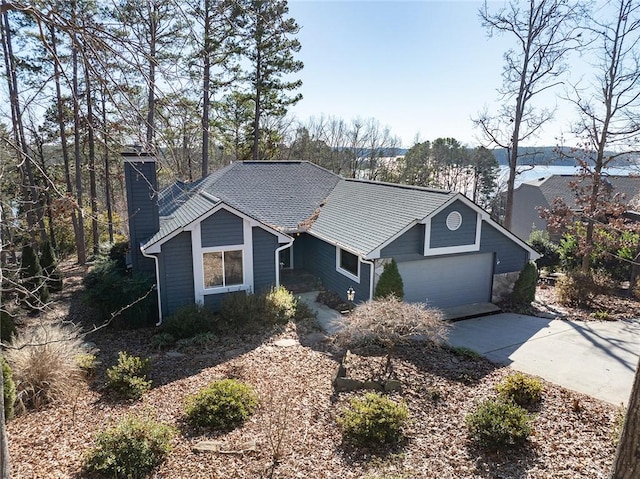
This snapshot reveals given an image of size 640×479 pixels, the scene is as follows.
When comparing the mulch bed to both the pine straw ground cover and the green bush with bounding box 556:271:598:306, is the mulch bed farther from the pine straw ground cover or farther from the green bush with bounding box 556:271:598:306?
the green bush with bounding box 556:271:598:306

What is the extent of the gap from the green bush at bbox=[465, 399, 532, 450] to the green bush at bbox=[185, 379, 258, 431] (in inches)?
137

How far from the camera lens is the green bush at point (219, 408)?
6.32 m

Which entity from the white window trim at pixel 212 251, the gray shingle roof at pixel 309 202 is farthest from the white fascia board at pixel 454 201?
the white window trim at pixel 212 251

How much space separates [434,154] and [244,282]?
36.3m

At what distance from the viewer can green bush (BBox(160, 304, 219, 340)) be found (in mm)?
11039

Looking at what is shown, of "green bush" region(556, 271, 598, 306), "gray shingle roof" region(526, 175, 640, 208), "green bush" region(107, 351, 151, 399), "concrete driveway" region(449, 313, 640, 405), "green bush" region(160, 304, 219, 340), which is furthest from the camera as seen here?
"gray shingle roof" region(526, 175, 640, 208)

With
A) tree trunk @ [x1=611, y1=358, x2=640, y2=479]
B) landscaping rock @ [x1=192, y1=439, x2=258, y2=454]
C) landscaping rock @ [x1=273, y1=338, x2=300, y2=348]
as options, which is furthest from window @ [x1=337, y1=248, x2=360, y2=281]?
tree trunk @ [x1=611, y1=358, x2=640, y2=479]

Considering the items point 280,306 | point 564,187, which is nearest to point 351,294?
point 280,306

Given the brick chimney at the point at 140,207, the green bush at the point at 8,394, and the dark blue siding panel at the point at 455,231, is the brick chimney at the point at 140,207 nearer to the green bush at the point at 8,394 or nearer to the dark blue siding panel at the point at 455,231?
the green bush at the point at 8,394

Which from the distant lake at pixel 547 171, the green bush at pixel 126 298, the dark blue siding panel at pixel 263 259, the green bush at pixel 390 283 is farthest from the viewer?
the distant lake at pixel 547 171

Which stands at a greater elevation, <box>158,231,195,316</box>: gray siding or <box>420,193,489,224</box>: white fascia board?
<box>420,193,489,224</box>: white fascia board

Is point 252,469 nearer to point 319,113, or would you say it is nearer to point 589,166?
point 589,166

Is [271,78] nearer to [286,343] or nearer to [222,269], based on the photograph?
[222,269]

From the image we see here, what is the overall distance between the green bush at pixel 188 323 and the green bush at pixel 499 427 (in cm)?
743
